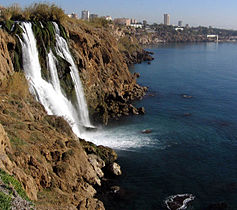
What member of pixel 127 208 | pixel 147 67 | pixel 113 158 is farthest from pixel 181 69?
pixel 127 208

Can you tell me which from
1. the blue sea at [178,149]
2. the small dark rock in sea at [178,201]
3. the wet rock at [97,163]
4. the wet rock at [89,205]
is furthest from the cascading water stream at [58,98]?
the wet rock at [89,205]

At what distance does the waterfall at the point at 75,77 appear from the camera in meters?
32.6

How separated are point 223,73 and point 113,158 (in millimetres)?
52788

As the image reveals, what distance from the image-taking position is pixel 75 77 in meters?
33.9

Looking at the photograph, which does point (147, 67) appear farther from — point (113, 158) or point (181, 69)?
point (113, 158)

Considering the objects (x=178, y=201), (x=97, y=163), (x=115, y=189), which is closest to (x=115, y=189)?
(x=115, y=189)

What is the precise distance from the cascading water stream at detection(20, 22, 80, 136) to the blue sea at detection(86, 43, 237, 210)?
4.53 metres

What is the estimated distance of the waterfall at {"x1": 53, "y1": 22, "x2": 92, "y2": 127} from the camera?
107 ft

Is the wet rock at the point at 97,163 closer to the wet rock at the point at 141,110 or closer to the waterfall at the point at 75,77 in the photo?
the waterfall at the point at 75,77

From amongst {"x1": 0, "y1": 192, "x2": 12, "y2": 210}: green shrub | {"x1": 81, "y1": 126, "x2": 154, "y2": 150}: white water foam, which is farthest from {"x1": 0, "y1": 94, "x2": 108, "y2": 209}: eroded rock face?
{"x1": 81, "y1": 126, "x2": 154, "y2": 150}: white water foam

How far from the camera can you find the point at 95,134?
99.0ft

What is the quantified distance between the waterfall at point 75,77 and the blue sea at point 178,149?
10.3ft

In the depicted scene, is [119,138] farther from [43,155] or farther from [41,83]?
[43,155]

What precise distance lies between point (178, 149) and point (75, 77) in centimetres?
1381
